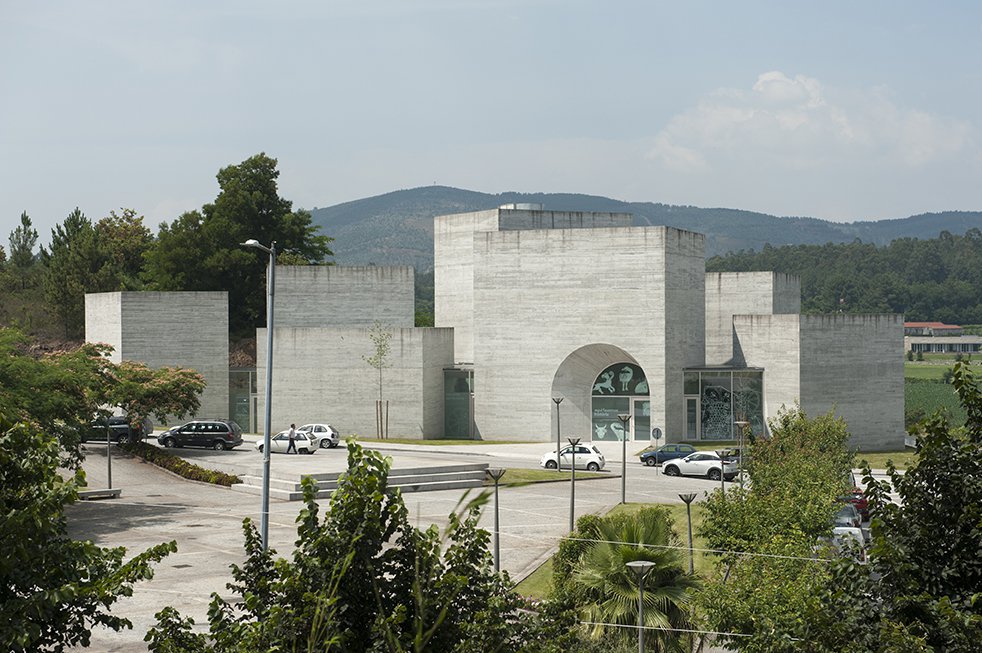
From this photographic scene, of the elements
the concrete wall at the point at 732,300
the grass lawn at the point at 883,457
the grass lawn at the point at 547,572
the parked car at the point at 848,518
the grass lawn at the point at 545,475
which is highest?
the concrete wall at the point at 732,300

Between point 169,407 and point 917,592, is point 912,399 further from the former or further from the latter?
point 917,592

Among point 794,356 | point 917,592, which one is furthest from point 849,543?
point 794,356

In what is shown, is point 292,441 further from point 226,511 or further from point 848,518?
point 848,518

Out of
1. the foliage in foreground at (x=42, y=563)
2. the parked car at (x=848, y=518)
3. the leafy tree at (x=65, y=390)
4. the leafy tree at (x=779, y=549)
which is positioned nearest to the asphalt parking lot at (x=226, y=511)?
the leafy tree at (x=65, y=390)

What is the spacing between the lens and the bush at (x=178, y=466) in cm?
3984

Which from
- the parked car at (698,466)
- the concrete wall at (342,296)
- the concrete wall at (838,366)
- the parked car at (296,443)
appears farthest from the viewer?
the concrete wall at (342,296)

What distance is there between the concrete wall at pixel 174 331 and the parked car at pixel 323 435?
9.22 m

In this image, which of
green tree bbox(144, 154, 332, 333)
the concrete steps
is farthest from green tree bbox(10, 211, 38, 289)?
the concrete steps

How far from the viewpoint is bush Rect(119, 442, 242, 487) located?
3984cm

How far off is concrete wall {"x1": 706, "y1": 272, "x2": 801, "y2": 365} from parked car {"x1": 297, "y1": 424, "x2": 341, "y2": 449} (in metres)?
22.9

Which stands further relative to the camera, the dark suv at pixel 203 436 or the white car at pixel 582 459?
the dark suv at pixel 203 436

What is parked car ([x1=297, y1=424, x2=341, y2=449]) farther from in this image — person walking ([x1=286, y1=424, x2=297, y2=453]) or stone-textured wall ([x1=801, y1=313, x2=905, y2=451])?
stone-textured wall ([x1=801, y1=313, x2=905, y2=451])

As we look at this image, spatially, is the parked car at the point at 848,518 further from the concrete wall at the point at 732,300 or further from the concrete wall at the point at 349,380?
the concrete wall at the point at 732,300

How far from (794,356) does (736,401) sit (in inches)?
141
